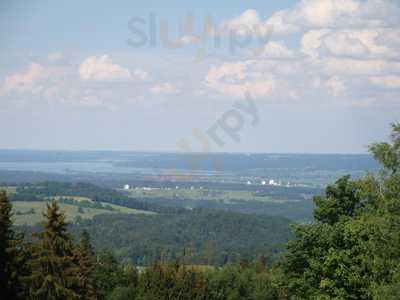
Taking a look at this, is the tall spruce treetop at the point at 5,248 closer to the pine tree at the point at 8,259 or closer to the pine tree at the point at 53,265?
the pine tree at the point at 8,259

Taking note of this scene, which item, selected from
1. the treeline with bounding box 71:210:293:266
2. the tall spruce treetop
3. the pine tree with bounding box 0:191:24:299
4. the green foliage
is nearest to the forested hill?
the treeline with bounding box 71:210:293:266

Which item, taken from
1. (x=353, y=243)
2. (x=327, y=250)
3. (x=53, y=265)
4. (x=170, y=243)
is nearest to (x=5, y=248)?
(x=53, y=265)

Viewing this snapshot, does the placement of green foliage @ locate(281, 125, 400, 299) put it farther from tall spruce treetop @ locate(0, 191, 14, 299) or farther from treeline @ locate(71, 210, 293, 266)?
treeline @ locate(71, 210, 293, 266)

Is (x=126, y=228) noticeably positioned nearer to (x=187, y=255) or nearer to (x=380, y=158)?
(x=187, y=255)

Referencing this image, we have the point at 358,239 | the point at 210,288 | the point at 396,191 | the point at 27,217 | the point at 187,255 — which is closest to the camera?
the point at 396,191

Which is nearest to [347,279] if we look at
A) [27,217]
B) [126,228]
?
[27,217]

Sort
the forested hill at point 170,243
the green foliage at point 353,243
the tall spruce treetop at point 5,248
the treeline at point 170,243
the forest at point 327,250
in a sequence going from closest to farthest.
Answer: the green foliage at point 353,243, the forest at point 327,250, the tall spruce treetop at point 5,248, the forested hill at point 170,243, the treeline at point 170,243

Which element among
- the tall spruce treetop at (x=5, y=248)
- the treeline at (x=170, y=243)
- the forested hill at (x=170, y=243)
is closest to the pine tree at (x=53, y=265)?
the tall spruce treetop at (x=5, y=248)

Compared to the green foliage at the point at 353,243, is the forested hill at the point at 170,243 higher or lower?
lower
